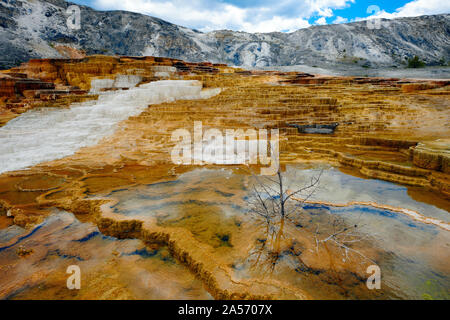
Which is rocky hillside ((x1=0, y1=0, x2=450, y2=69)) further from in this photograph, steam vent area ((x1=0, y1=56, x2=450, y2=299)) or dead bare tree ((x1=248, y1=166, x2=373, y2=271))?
dead bare tree ((x1=248, y1=166, x2=373, y2=271))

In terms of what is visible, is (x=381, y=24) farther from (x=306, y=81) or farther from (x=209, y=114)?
(x=209, y=114)

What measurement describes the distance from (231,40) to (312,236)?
186 ft

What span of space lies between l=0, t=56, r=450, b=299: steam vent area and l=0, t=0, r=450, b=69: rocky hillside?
1237 inches

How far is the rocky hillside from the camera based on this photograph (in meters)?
34.7

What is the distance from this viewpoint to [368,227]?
2832mm

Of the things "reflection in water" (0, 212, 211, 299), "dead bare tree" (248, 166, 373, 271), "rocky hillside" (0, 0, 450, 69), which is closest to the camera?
"reflection in water" (0, 212, 211, 299)

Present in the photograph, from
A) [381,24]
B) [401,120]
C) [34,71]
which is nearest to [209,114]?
[401,120]

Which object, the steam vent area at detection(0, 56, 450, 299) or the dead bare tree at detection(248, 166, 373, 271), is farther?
the dead bare tree at detection(248, 166, 373, 271)

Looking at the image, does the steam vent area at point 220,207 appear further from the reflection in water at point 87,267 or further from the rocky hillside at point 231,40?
the rocky hillside at point 231,40

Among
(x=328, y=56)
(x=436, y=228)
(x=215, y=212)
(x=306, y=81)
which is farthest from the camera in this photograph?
(x=328, y=56)

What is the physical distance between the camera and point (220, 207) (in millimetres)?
3352

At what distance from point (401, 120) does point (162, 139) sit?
29.2ft

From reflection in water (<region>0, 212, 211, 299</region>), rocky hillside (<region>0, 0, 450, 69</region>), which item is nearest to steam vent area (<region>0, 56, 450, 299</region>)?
reflection in water (<region>0, 212, 211, 299</region>)

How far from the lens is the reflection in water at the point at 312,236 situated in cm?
197
